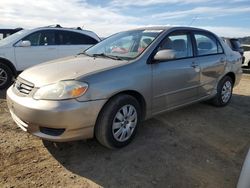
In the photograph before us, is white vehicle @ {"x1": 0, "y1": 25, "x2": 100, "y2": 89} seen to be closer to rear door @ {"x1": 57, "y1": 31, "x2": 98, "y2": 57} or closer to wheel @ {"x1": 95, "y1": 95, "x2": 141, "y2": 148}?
rear door @ {"x1": 57, "y1": 31, "x2": 98, "y2": 57}

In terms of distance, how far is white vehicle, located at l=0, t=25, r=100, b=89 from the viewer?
730 centimetres

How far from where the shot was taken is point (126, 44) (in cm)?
448

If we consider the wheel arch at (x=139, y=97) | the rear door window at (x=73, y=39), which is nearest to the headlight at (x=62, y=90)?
the wheel arch at (x=139, y=97)

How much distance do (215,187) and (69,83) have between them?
1959 mm

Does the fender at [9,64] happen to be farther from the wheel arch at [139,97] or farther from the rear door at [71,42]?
the wheel arch at [139,97]

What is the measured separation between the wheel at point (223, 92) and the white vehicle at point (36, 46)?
4465 millimetres

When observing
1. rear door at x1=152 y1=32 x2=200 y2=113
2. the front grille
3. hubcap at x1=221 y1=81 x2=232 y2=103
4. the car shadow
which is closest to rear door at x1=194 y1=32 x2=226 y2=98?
rear door at x1=152 y1=32 x2=200 y2=113

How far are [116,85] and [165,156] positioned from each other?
1107mm

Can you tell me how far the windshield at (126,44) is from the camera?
414 cm

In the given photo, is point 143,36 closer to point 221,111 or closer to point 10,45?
point 221,111

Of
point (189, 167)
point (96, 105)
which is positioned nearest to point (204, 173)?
point (189, 167)

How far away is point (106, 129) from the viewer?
136 inches

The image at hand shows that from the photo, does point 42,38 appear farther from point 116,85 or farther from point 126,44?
point 116,85

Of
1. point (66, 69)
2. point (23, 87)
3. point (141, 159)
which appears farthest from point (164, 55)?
point (23, 87)
